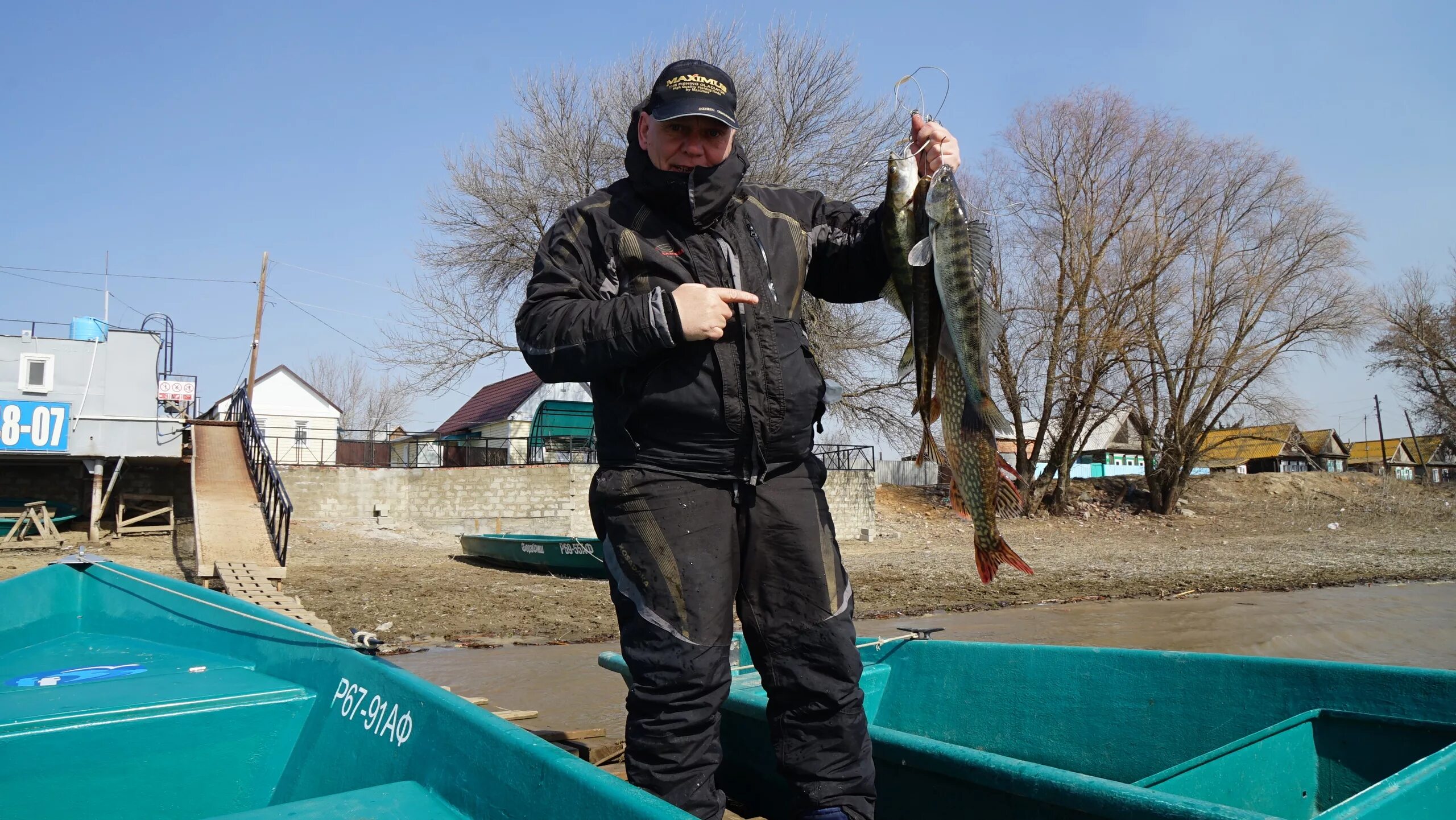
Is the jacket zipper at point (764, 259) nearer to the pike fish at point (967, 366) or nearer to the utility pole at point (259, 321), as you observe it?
the pike fish at point (967, 366)

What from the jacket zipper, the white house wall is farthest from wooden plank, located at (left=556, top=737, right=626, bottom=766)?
the white house wall

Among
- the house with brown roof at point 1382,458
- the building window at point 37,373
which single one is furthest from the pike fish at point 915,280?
the house with brown roof at point 1382,458

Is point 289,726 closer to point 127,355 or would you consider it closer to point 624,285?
point 624,285

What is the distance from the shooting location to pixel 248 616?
3.89 m

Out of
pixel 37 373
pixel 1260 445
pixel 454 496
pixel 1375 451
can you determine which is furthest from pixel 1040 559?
pixel 1375 451

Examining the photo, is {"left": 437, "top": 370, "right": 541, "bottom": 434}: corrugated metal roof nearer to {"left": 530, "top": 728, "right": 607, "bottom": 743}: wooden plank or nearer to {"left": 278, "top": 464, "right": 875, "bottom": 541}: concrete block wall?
{"left": 278, "top": 464, "right": 875, "bottom": 541}: concrete block wall

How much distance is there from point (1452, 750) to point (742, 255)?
1922mm

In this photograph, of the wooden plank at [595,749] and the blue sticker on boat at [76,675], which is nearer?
the blue sticker on boat at [76,675]

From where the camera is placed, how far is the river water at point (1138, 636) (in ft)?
20.8

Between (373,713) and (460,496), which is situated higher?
(373,713)

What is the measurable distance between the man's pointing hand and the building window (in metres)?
22.3

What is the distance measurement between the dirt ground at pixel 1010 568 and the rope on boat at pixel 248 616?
2.19 metres

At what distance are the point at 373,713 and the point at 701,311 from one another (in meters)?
1.48

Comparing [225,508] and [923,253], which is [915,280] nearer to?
[923,253]
